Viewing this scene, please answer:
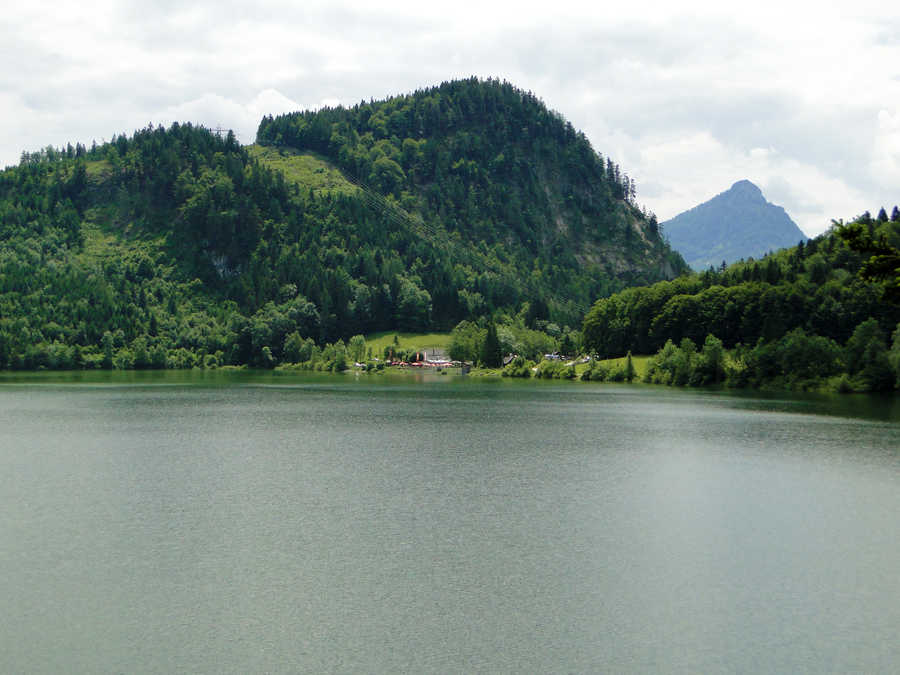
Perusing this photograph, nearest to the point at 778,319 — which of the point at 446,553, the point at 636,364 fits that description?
the point at 636,364

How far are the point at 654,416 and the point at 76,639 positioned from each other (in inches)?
2986

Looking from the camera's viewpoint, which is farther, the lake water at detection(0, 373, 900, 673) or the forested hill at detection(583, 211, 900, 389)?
the forested hill at detection(583, 211, 900, 389)

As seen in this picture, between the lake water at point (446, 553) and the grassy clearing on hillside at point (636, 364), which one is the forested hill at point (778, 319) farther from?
the lake water at point (446, 553)

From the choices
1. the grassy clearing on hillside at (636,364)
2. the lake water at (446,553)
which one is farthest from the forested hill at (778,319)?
the lake water at (446,553)

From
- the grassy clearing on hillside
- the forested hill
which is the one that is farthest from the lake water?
the grassy clearing on hillside

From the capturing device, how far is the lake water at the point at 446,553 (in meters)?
24.0

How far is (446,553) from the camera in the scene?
3353 centimetres

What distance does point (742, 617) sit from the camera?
26.9m

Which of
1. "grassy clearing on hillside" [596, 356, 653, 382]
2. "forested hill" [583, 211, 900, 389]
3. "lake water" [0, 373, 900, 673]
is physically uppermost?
"forested hill" [583, 211, 900, 389]

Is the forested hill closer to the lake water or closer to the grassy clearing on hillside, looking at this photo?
the grassy clearing on hillside

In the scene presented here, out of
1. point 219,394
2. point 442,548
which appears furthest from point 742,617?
point 219,394

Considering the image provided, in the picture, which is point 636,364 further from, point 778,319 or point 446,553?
point 446,553

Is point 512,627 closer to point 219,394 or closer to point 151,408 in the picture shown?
point 151,408

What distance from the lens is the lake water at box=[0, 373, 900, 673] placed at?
78.7ft
